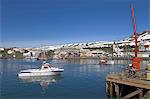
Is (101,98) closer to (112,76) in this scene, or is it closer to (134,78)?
(112,76)

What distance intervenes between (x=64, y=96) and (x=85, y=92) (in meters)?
3.38

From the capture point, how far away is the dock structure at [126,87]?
2169 centimetres

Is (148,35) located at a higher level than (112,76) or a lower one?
higher

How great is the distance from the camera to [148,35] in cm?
19050

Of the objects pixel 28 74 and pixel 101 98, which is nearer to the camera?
pixel 101 98

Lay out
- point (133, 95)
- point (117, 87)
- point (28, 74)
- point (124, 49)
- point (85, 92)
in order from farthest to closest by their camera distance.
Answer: point (124, 49), point (28, 74), point (85, 92), point (117, 87), point (133, 95)

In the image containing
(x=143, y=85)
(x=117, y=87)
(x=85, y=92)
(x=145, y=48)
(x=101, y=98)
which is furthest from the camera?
(x=145, y=48)

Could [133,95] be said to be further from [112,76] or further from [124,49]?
[124,49]

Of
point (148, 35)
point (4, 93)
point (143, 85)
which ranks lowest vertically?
point (4, 93)

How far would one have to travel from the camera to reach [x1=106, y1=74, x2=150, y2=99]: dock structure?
A: 854 inches

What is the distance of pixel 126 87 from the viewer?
1032 inches

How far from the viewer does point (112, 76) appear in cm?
2570

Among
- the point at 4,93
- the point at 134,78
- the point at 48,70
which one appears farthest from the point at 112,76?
the point at 48,70

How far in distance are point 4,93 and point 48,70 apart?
19.3 metres
